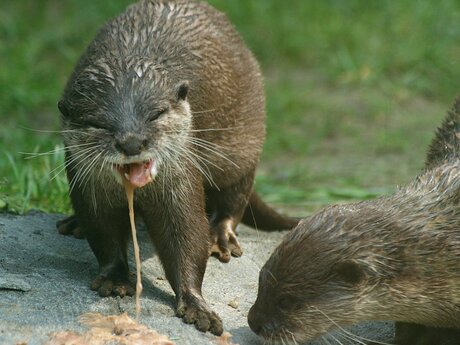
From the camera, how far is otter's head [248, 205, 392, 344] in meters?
3.66

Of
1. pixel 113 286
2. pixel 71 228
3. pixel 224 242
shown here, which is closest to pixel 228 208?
pixel 224 242

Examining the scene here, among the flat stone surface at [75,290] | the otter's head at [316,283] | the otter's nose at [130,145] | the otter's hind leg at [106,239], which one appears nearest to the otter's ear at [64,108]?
the otter's hind leg at [106,239]

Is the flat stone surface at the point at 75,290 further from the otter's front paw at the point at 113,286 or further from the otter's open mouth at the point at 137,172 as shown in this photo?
the otter's open mouth at the point at 137,172

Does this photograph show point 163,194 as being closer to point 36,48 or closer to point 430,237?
point 430,237

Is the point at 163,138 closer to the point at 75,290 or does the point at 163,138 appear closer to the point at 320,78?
the point at 75,290

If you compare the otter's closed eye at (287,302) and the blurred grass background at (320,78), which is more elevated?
the blurred grass background at (320,78)

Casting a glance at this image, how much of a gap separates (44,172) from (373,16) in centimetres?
461

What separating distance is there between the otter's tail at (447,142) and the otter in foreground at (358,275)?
1.69 feet

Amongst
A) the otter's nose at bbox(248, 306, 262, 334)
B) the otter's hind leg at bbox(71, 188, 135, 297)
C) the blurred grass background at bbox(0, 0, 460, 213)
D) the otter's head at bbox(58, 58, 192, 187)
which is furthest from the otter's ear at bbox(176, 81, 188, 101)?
the blurred grass background at bbox(0, 0, 460, 213)

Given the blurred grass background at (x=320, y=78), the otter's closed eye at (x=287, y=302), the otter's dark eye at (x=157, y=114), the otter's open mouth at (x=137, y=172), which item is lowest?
the otter's closed eye at (x=287, y=302)

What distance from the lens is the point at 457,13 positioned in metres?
9.33

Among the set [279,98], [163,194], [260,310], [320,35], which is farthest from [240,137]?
[320,35]

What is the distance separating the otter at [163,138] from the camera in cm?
385

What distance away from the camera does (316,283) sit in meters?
3.67
